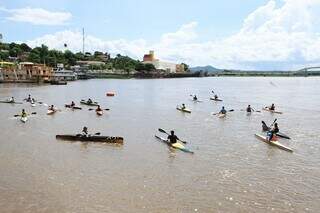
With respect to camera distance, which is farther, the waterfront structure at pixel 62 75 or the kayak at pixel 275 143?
the waterfront structure at pixel 62 75

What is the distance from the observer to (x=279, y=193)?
2264 centimetres

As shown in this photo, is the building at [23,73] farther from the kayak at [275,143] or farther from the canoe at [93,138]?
the kayak at [275,143]

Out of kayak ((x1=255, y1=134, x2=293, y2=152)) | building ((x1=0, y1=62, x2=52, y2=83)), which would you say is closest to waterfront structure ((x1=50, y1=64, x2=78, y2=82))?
building ((x1=0, y1=62, x2=52, y2=83))

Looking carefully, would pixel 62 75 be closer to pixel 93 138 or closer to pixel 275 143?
pixel 93 138

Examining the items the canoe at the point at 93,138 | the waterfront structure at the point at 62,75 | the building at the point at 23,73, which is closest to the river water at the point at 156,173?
the canoe at the point at 93,138

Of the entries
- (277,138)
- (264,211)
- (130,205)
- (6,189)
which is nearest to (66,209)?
(130,205)

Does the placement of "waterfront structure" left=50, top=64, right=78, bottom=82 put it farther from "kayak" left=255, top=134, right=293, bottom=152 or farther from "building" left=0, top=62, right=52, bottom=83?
"kayak" left=255, top=134, right=293, bottom=152

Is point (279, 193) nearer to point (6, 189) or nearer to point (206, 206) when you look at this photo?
point (206, 206)

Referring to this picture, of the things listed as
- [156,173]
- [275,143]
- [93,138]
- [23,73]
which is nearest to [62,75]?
[23,73]

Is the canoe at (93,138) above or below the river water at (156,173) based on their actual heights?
above

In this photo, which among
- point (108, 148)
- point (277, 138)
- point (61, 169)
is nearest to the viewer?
point (61, 169)

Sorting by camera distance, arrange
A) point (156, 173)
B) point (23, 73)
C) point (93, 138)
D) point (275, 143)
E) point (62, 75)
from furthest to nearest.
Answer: point (62, 75) < point (23, 73) < point (93, 138) < point (275, 143) < point (156, 173)

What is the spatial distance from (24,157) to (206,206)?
16.0 meters

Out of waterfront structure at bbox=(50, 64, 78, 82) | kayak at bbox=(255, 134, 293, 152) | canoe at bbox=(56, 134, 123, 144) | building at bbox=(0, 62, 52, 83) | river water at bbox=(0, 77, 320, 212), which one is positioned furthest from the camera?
waterfront structure at bbox=(50, 64, 78, 82)
